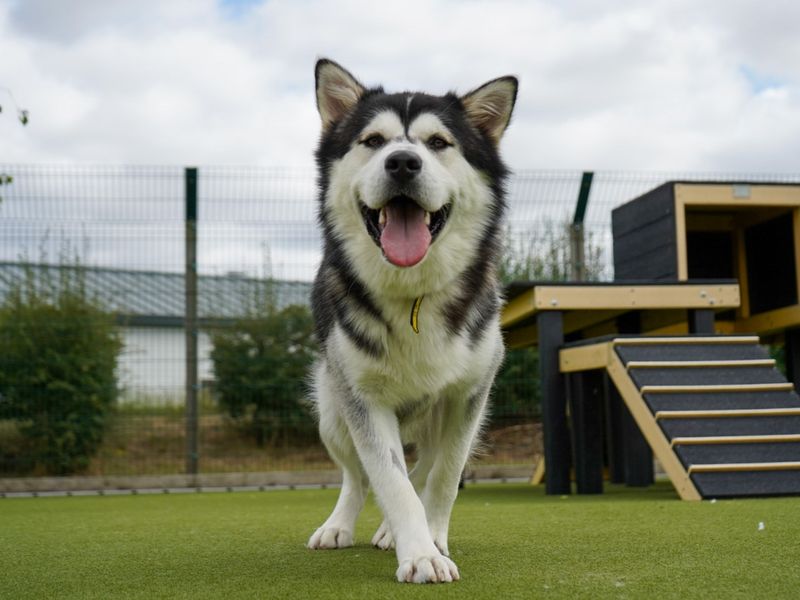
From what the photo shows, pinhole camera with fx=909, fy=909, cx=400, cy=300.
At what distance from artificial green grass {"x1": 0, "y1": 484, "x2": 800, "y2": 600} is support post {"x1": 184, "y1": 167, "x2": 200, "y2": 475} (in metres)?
3.59

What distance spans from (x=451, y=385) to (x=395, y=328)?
33cm

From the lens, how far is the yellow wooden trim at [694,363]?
6.15 metres

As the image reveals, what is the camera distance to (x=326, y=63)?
3.84 meters

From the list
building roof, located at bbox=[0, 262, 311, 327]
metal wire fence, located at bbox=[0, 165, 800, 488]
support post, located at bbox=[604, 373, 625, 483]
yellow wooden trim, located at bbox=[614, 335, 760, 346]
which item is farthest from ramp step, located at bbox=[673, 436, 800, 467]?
building roof, located at bbox=[0, 262, 311, 327]

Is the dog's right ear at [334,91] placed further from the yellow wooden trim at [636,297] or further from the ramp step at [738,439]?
the yellow wooden trim at [636,297]

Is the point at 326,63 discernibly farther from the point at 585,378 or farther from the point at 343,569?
the point at 585,378

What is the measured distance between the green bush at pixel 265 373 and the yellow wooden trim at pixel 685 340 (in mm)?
4067

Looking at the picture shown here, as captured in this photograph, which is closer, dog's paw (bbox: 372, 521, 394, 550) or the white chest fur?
the white chest fur

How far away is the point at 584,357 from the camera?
666cm

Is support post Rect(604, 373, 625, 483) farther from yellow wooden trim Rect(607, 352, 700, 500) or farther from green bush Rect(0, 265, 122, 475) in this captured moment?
green bush Rect(0, 265, 122, 475)

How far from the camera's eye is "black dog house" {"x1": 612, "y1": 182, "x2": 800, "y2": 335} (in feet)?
25.8

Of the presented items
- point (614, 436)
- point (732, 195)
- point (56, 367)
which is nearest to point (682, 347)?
point (732, 195)

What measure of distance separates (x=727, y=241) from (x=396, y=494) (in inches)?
282

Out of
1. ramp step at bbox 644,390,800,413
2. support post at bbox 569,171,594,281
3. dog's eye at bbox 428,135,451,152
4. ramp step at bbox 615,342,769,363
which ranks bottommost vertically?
ramp step at bbox 644,390,800,413
